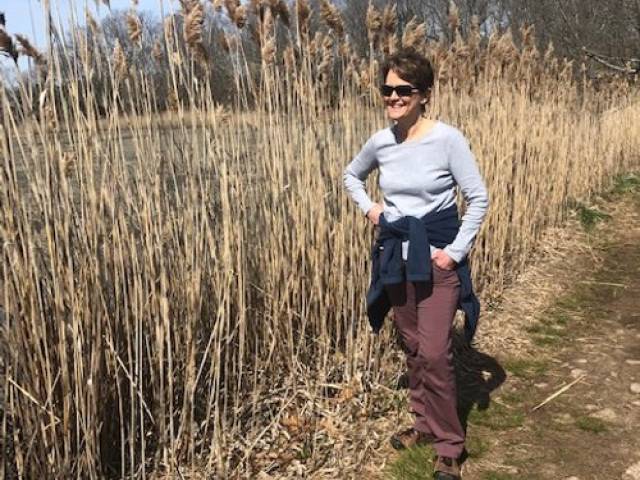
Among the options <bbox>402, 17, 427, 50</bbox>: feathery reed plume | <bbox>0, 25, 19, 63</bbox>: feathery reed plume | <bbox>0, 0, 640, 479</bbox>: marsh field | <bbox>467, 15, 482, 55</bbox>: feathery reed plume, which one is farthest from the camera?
<bbox>467, 15, 482, 55</bbox>: feathery reed plume

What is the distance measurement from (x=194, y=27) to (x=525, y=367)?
2411 millimetres

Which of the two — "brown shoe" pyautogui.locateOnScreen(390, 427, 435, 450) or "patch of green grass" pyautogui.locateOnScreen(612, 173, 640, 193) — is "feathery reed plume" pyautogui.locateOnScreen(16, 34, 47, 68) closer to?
"brown shoe" pyautogui.locateOnScreen(390, 427, 435, 450)

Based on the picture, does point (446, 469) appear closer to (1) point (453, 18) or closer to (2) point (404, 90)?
(2) point (404, 90)

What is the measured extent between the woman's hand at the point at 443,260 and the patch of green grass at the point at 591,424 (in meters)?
1.17

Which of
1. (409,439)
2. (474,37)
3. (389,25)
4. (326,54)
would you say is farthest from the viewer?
(474,37)

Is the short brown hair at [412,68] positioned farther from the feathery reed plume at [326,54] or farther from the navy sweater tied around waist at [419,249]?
the feathery reed plume at [326,54]

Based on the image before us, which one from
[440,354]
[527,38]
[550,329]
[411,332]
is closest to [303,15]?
[411,332]

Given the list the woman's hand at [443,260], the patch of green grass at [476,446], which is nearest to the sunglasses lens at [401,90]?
the woman's hand at [443,260]

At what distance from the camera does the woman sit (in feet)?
6.01

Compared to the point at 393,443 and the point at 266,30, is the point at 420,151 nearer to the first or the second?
the point at 266,30

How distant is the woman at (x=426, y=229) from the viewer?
183cm

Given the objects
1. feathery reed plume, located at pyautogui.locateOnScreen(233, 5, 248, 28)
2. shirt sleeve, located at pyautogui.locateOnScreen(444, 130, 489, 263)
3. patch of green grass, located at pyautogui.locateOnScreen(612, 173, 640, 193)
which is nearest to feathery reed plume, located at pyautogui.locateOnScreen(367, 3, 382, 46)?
feathery reed plume, located at pyautogui.locateOnScreen(233, 5, 248, 28)

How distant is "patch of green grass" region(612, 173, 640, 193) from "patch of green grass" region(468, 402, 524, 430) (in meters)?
4.55

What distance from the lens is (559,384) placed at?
9.20 ft
